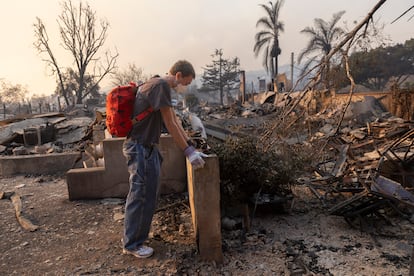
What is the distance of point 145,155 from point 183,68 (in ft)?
2.89

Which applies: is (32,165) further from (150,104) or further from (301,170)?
(301,170)

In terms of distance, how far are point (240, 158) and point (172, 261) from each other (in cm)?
145

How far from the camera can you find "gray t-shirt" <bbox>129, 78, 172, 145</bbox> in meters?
2.67

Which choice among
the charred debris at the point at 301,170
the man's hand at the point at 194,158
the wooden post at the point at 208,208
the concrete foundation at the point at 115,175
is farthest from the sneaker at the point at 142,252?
the concrete foundation at the point at 115,175

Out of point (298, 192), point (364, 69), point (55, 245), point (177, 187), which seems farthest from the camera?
point (364, 69)

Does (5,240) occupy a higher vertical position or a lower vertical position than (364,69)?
lower

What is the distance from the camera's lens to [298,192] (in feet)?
17.4

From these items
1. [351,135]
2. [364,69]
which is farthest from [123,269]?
[364,69]

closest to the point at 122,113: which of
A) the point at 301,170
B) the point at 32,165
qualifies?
the point at 301,170

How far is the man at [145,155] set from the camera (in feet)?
9.18

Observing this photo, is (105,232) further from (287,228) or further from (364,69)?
(364,69)

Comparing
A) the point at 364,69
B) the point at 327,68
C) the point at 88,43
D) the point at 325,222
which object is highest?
the point at 88,43

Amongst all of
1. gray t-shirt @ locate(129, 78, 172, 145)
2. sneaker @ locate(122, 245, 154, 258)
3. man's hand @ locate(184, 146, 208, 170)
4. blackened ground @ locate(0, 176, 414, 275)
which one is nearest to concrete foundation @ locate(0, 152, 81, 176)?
blackened ground @ locate(0, 176, 414, 275)

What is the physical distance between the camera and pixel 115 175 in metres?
4.82
